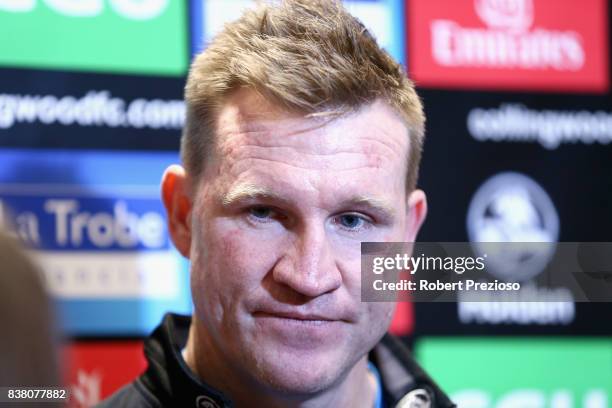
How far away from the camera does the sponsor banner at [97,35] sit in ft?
5.29

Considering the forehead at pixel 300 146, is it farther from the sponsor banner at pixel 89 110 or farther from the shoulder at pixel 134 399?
the sponsor banner at pixel 89 110

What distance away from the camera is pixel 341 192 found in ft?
3.80

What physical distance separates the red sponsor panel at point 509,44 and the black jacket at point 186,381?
680 mm

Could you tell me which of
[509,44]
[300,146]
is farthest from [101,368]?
[509,44]

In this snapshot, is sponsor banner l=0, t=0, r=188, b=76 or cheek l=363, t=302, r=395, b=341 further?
sponsor banner l=0, t=0, r=188, b=76

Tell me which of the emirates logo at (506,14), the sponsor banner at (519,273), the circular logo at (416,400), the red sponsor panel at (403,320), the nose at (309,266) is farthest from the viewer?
the emirates logo at (506,14)

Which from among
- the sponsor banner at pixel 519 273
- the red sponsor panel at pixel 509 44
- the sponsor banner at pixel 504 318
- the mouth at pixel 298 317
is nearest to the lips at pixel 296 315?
the mouth at pixel 298 317

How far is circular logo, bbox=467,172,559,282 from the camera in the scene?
6.27ft

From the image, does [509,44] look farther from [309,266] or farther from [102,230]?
[309,266]

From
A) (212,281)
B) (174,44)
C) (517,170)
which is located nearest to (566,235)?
(517,170)

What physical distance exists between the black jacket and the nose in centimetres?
19

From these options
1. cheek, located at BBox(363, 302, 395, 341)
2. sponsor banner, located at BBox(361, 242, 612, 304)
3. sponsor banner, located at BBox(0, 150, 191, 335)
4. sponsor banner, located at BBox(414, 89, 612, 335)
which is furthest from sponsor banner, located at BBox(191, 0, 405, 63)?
cheek, located at BBox(363, 302, 395, 341)

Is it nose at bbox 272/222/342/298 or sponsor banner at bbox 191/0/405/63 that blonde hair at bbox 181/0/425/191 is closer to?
nose at bbox 272/222/342/298

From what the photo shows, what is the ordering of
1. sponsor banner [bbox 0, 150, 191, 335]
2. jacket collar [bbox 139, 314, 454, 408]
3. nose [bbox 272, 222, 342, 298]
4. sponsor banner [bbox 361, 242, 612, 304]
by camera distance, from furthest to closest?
1. sponsor banner [bbox 361, 242, 612, 304]
2. sponsor banner [bbox 0, 150, 191, 335]
3. jacket collar [bbox 139, 314, 454, 408]
4. nose [bbox 272, 222, 342, 298]
